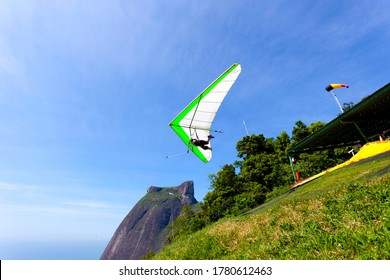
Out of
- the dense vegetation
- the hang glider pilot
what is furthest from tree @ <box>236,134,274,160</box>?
the hang glider pilot

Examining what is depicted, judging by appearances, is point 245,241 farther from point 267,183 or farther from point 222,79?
point 267,183

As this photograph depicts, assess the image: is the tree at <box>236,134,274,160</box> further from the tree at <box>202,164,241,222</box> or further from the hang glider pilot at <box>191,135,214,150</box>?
the hang glider pilot at <box>191,135,214,150</box>

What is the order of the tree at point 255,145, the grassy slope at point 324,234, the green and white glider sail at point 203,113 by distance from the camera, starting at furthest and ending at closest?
the tree at point 255,145, the green and white glider sail at point 203,113, the grassy slope at point 324,234

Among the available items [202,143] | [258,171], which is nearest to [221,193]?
[258,171]

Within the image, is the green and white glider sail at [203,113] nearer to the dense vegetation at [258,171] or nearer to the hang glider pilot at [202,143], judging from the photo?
the hang glider pilot at [202,143]

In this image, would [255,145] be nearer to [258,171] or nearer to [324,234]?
[258,171]

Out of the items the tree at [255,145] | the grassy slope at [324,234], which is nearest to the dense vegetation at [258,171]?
the tree at [255,145]
